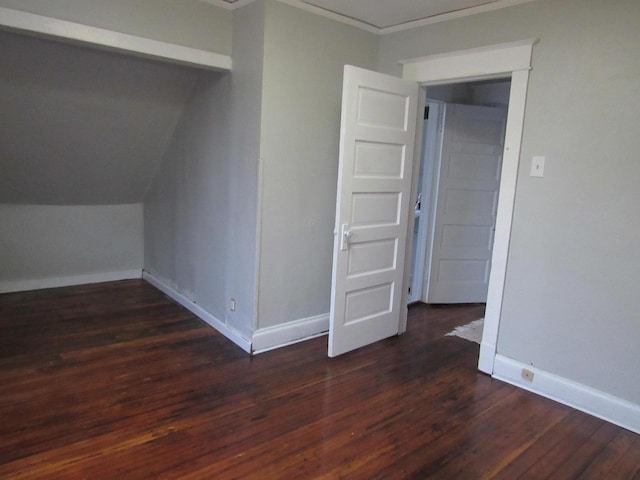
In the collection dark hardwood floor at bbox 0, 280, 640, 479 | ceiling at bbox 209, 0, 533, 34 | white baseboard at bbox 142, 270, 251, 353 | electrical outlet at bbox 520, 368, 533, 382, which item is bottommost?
dark hardwood floor at bbox 0, 280, 640, 479

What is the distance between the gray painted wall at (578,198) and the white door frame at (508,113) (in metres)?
0.05

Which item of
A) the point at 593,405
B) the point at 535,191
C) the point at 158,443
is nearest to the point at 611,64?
the point at 535,191

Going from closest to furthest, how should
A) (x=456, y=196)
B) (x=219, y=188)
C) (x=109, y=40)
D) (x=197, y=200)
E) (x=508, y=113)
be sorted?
(x=109, y=40)
(x=508, y=113)
(x=219, y=188)
(x=197, y=200)
(x=456, y=196)

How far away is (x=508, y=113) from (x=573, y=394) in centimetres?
177

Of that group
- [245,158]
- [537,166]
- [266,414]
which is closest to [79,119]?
[245,158]

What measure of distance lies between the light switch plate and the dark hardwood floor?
1.37 m

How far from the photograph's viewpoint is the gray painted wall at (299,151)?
121 inches

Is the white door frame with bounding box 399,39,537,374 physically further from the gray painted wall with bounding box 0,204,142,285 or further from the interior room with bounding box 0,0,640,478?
the gray painted wall with bounding box 0,204,142,285

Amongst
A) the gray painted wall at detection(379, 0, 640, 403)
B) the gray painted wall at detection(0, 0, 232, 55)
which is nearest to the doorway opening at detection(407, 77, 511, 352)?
the gray painted wall at detection(379, 0, 640, 403)

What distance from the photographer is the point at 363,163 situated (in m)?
3.12

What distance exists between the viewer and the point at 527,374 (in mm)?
2922

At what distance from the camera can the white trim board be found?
8.09ft

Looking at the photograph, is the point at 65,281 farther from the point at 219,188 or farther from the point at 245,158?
the point at 245,158

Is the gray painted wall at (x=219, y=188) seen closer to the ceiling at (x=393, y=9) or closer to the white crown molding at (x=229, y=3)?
A: the white crown molding at (x=229, y=3)
